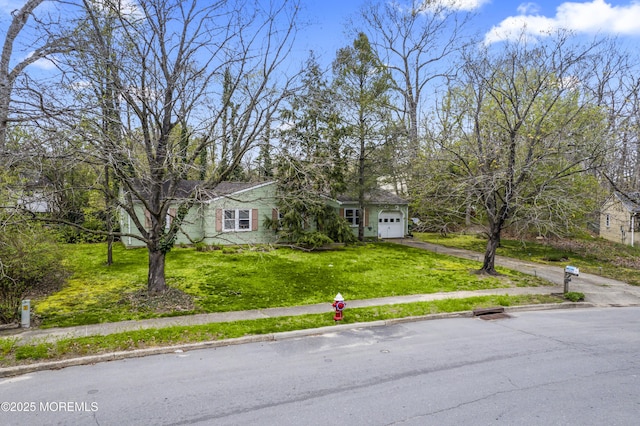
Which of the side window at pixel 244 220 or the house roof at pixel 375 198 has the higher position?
the house roof at pixel 375 198

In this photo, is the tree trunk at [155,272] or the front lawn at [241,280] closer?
the front lawn at [241,280]

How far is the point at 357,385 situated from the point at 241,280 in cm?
805

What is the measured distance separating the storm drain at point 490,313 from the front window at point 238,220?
14481 millimetres

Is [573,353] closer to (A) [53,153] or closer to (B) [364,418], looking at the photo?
(B) [364,418]

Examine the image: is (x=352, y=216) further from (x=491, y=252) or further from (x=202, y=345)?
(x=202, y=345)

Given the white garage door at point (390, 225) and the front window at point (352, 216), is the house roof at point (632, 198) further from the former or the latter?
the front window at point (352, 216)

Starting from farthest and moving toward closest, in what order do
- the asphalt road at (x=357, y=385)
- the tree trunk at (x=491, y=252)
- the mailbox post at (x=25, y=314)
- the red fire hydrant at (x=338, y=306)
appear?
1. the tree trunk at (x=491, y=252)
2. the red fire hydrant at (x=338, y=306)
3. the mailbox post at (x=25, y=314)
4. the asphalt road at (x=357, y=385)

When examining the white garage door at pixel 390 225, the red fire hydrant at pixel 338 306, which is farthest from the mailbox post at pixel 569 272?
the white garage door at pixel 390 225

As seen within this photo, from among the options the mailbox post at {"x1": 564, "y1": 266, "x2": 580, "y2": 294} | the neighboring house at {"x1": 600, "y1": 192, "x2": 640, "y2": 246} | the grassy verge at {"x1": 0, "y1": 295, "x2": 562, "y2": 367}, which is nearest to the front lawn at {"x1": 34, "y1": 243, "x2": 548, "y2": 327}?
the grassy verge at {"x1": 0, "y1": 295, "x2": 562, "y2": 367}

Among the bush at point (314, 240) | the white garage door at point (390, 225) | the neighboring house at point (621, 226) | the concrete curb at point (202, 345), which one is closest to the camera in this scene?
the concrete curb at point (202, 345)

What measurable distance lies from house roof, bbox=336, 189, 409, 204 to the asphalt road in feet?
55.2

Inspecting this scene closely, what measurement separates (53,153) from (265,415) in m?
6.66

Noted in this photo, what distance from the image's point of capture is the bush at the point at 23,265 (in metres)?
8.23

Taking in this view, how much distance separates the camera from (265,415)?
4598mm
